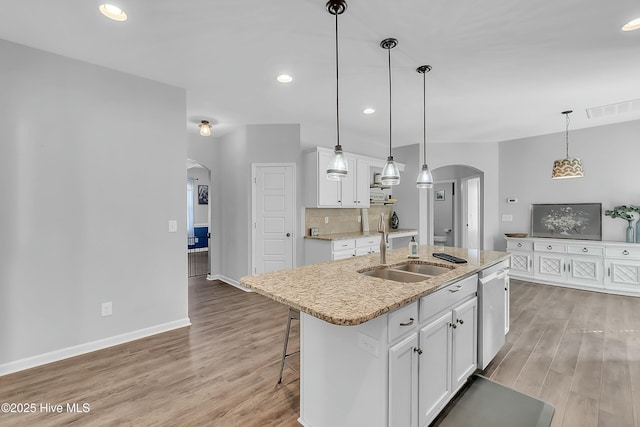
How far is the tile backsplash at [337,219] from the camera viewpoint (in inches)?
192

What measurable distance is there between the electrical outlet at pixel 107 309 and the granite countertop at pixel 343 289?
1962mm

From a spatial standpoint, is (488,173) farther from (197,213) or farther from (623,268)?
(197,213)

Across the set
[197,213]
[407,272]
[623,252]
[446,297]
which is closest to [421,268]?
[407,272]

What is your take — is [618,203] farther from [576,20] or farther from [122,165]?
[122,165]

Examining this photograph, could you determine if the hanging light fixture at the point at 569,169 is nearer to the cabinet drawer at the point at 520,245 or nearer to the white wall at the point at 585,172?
the white wall at the point at 585,172

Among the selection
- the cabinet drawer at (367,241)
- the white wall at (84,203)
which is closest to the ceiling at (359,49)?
the white wall at (84,203)

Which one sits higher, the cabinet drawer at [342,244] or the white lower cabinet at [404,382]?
the cabinet drawer at [342,244]

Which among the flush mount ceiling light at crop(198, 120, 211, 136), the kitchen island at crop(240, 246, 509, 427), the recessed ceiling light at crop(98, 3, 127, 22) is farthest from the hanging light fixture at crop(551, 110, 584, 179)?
the recessed ceiling light at crop(98, 3, 127, 22)

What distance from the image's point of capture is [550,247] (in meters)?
5.09

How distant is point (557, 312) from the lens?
378 cm

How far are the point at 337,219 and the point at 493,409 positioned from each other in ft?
11.8

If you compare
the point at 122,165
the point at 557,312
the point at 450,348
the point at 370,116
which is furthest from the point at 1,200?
the point at 557,312

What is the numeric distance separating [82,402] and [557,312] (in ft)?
16.7

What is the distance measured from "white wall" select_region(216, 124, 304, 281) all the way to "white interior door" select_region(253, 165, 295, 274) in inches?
4.4
